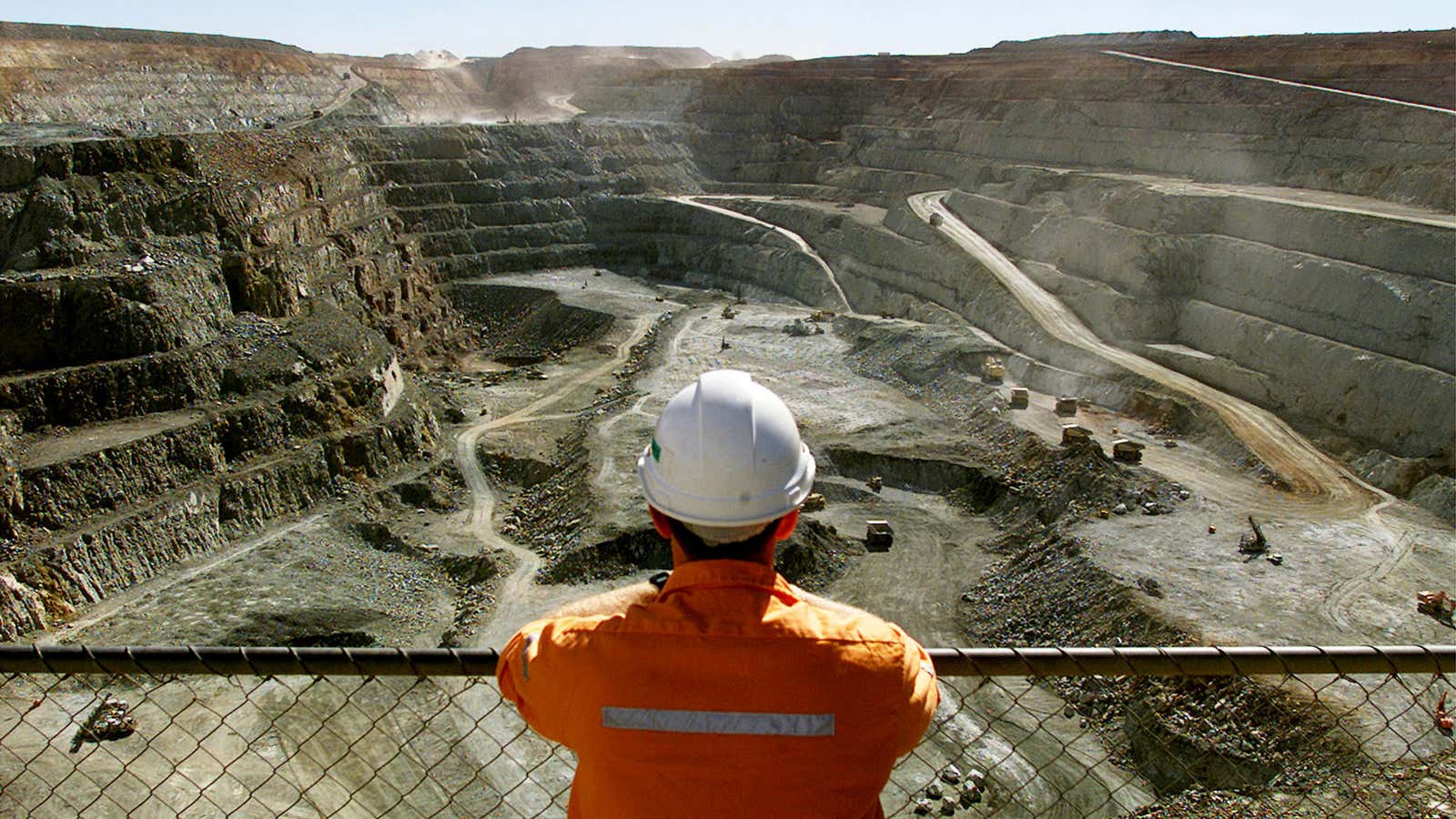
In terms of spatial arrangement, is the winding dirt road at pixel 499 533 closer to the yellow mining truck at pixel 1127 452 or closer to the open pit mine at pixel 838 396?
the open pit mine at pixel 838 396

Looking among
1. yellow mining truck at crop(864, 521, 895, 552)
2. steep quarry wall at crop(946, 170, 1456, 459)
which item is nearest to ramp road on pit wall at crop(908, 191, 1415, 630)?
steep quarry wall at crop(946, 170, 1456, 459)

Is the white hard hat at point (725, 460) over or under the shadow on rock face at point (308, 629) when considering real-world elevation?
over

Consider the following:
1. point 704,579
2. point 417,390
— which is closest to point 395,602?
point 417,390

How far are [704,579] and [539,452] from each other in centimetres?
3055

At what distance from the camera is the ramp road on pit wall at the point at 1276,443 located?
21875 millimetres

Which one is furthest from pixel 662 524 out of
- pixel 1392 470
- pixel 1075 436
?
pixel 1392 470

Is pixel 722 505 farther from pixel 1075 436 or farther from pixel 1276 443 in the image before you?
pixel 1276 443

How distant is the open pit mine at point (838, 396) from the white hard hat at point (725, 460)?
1922 mm

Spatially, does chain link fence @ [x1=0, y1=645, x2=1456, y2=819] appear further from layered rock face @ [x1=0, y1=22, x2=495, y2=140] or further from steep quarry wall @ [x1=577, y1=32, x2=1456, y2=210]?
layered rock face @ [x1=0, y1=22, x2=495, y2=140]

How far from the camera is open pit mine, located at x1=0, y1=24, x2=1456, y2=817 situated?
700 inches

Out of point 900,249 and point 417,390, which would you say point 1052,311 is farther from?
point 417,390

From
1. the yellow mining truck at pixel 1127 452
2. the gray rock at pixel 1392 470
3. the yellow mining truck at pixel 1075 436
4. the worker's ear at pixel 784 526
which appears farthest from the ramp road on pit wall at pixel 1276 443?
the worker's ear at pixel 784 526

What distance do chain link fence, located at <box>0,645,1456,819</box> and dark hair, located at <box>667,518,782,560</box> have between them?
32.2 feet

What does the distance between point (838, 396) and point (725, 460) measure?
109ft
